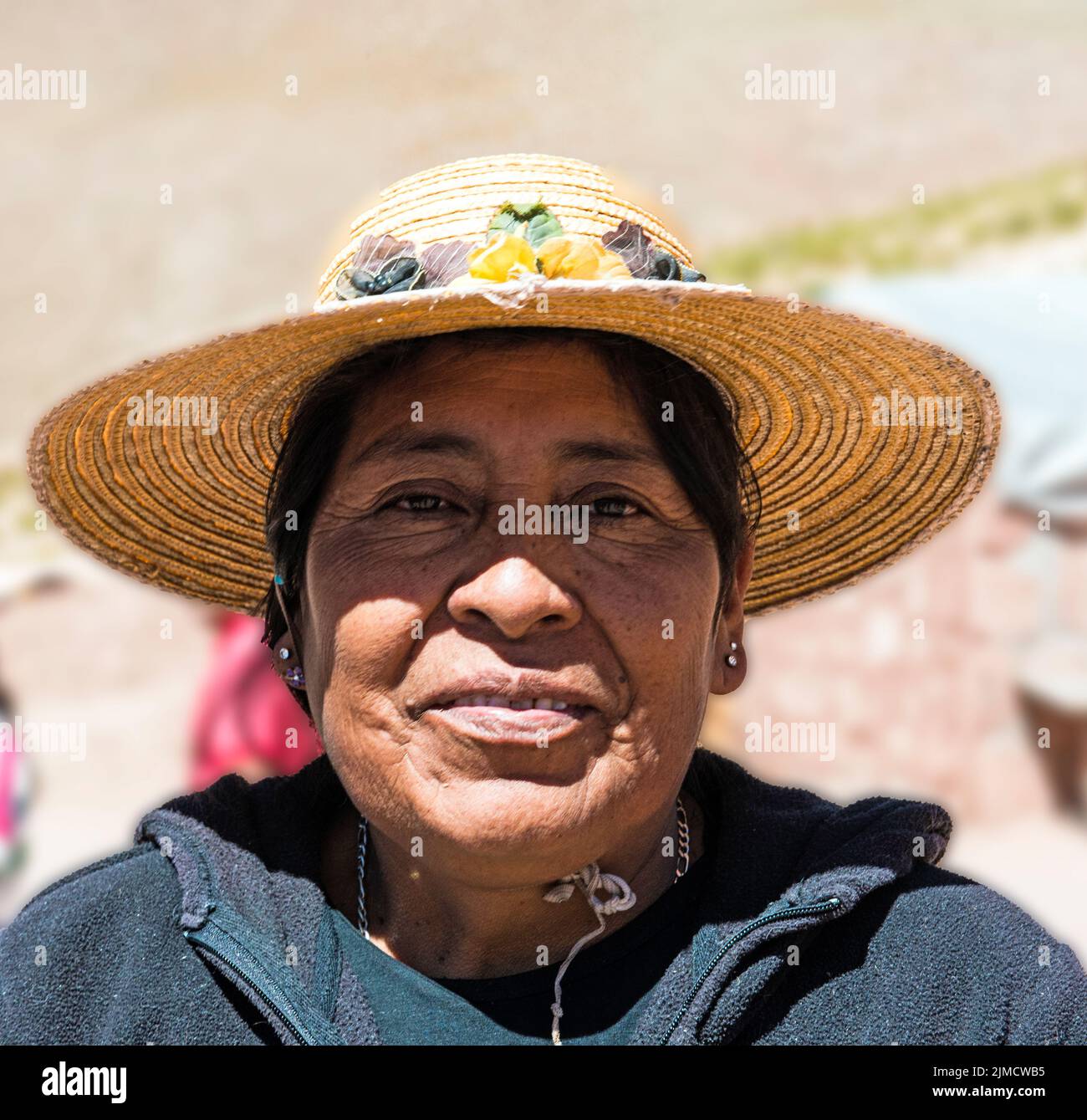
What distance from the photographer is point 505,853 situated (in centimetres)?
178

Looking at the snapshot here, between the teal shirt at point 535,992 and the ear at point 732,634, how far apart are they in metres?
0.31

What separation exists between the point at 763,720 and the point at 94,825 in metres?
5.44

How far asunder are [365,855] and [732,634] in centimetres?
61

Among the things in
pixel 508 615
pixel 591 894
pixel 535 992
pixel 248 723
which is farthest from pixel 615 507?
pixel 248 723

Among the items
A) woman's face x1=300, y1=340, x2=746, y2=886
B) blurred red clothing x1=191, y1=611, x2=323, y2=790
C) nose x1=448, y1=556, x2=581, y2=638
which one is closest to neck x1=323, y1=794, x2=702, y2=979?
woman's face x1=300, y1=340, x2=746, y2=886

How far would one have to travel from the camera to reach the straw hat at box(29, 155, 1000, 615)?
1.83 meters

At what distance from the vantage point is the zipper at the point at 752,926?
186cm

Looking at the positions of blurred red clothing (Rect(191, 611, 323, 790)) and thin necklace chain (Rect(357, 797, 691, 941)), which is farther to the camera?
blurred red clothing (Rect(191, 611, 323, 790))

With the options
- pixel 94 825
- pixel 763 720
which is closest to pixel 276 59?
pixel 94 825

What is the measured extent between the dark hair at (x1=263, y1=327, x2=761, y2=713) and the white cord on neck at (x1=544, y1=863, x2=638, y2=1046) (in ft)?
1.23

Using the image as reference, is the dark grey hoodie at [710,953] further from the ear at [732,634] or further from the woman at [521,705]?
the ear at [732,634]

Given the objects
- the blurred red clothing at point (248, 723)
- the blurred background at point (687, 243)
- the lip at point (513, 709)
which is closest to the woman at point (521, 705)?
the lip at point (513, 709)

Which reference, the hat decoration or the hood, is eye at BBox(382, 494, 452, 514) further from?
the hood
